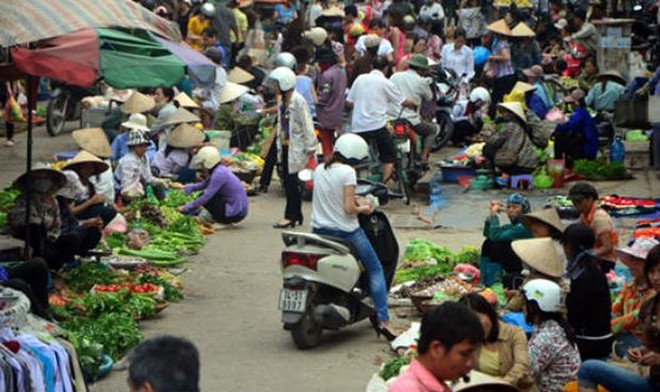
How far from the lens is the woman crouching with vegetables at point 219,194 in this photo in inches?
637

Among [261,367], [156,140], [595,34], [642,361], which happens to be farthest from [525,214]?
[595,34]

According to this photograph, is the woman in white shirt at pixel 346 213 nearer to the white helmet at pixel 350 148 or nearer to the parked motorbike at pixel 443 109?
the white helmet at pixel 350 148

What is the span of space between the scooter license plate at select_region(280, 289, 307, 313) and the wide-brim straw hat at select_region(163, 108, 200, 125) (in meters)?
8.03

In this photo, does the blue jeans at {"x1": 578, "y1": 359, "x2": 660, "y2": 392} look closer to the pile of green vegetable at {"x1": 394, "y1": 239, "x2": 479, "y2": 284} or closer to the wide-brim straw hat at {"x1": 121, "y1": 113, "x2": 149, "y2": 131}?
the pile of green vegetable at {"x1": 394, "y1": 239, "x2": 479, "y2": 284}

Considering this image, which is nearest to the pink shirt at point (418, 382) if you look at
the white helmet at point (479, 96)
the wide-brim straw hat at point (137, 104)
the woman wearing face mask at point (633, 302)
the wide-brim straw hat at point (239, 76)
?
the woman wearing face mask at point (633, 302)

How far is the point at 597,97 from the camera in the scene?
21.4m

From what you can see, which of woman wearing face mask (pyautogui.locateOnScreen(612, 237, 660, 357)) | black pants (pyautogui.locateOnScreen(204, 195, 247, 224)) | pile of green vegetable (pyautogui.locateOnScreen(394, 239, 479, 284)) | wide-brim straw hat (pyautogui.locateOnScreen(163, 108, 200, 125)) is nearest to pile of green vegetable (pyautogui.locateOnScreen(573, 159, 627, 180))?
pile of green vegetable (pyautogui.locateOnScreen(394, 239, 479, 284))

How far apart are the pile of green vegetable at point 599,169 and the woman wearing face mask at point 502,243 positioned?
639 centimetres

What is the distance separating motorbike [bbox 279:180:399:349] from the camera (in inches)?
435

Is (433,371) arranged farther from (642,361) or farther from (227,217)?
(227,217)

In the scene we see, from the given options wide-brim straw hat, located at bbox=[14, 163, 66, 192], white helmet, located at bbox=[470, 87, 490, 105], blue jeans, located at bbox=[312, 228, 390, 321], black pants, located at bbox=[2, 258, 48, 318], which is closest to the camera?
black pants, located at bbox=[2, 258, 48, 318]

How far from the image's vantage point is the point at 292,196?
16172 mm

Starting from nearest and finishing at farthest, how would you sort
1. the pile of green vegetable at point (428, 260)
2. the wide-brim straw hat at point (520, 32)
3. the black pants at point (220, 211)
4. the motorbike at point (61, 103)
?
the pile of green vegetable at point (428, 260)
the black pants at point (220, 211)
the motorbike at point (61, 103)
the wide-brim straw hat at point (520, 32)

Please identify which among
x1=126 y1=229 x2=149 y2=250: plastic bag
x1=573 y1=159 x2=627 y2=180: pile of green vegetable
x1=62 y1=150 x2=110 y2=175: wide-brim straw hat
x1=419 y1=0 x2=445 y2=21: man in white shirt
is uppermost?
x1=62 y1=150 x2=110 y2=175: wide-brim straw hat
